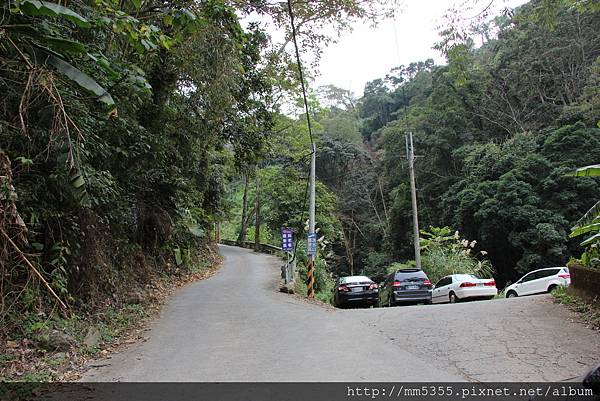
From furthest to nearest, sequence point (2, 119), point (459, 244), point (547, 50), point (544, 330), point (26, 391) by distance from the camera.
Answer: point (547, 50)
point (459, 244)
point (544, 330)
point (2, 119)
point (26, 391)

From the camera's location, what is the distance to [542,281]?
16109mm

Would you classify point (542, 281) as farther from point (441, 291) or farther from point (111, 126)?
point (111, 126)

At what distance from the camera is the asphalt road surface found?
585 centimetres

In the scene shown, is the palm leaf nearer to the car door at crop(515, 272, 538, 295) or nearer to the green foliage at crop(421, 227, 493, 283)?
the car door at crop(515, 272, 538, 295)

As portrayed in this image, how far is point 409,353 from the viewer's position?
6926mm

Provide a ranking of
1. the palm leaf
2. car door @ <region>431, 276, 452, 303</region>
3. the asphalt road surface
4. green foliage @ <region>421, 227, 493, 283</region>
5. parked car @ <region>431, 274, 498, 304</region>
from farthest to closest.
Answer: green foliage @ <region>421, 227, 493, 283</region>, car door @ <region>431, 276, 452, 303</region>, parked car @ <region>431, 274, 498, 304</region>, the asphalt road surface, the palm leaf

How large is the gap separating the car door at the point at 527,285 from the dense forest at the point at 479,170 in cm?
580

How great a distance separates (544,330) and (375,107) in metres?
56.1

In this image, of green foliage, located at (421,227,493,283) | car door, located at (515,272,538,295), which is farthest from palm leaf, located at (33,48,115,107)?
green foliage, located at (421,227,493,283)

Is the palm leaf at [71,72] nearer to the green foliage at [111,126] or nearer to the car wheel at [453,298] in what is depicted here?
the green foliage at [111,126]

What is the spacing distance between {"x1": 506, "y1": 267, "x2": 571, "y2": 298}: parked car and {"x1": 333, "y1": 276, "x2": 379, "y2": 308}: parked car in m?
5.69

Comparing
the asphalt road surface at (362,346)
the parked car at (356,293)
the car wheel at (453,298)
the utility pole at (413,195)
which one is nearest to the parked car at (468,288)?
the car wheel at (453,298)

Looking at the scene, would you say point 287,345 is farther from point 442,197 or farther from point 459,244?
point 442,197

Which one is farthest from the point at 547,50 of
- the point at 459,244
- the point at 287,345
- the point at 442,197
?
the point at 287,345
